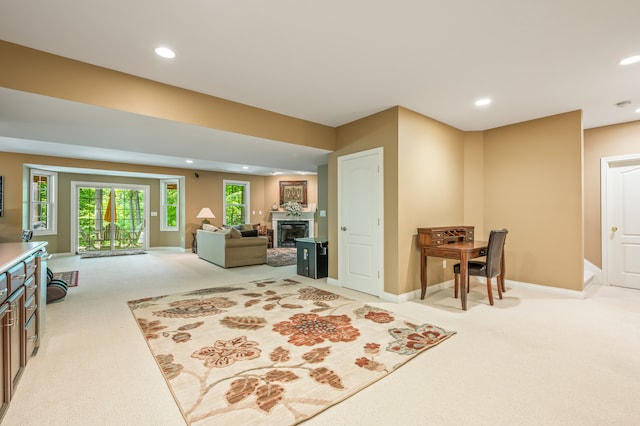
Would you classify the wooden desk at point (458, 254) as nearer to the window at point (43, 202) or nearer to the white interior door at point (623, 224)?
the white interior door at point (623, 224)

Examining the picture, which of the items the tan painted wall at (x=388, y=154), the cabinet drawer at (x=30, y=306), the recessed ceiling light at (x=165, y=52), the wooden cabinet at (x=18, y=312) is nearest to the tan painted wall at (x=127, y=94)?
the recessed ceiling light at (x=165, y=52)

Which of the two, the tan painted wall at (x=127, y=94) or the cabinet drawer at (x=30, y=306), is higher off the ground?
the tan painted wall at (x=127, y=94)

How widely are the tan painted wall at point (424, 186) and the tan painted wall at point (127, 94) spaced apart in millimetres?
1719

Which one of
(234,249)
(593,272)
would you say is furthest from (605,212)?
(234,249)

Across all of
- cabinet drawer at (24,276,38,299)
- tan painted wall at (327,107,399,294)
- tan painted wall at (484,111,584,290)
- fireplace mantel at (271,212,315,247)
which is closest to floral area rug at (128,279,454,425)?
tan painted wall at (327,107,399,294)

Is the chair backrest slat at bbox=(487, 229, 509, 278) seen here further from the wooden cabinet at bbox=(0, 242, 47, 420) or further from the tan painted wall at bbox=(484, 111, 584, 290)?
the wooden cabinet at bbox=(0, 242, 47, 420)

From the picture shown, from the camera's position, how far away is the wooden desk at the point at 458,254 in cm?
361

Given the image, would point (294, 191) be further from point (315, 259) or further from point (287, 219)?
point (315, 259)

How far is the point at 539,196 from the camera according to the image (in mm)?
4516

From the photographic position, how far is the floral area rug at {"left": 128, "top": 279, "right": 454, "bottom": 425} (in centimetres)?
183

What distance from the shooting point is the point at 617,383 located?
2059 millimetres

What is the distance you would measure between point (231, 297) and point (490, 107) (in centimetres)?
446

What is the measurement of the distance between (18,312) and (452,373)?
121 inches

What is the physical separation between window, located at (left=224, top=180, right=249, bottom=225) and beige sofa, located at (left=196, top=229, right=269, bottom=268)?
344cm
